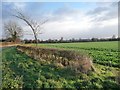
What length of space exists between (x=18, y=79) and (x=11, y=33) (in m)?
68.2

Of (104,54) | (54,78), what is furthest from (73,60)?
(104,54)

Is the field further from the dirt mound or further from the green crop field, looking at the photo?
the green crop field

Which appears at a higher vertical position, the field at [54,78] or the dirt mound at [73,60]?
the dirt mound at [73,60]

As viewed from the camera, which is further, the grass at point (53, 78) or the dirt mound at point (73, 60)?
the dirt mound at point (73, 60)

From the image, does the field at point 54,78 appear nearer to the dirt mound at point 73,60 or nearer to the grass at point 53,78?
the grass at point 53,78

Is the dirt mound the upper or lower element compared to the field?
upper

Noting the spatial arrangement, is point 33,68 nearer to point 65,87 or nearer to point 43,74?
point 43,74

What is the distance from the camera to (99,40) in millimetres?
79875

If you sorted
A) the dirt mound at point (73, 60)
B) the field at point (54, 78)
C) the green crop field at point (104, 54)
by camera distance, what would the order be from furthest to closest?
the green crop field at point (104, 54) → the dirt mound at point (73, 60) → the field at point (54, 78)

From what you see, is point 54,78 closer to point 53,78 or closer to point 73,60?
point 53,78

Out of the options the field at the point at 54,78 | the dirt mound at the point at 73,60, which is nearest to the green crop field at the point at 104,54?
the dirt mound at the point at 73,60

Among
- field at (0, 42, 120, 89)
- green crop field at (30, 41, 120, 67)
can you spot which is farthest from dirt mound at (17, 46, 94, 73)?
green crop field at (30, 41, 120, 67)

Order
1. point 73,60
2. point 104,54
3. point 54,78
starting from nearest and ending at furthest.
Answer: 1. point 54,78
2. point 73,60
3. point 104,54

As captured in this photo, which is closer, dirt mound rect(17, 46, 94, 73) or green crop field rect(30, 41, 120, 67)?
dirt mound rect(17, 46, 94, 73)
